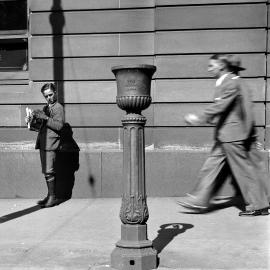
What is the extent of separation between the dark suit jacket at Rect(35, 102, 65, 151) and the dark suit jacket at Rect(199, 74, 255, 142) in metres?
2.35

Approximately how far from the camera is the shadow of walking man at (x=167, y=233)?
5.52 meters

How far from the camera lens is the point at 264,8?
823 centimetres

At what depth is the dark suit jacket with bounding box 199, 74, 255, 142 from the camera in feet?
20.8

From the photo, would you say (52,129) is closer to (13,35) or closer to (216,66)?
(13,35)

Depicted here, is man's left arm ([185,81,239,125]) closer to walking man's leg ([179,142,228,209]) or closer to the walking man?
the walking man

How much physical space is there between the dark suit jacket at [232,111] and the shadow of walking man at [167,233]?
112 centimetres

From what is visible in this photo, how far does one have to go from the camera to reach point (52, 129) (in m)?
7.82

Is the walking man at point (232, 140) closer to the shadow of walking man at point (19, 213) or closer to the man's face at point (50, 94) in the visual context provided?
the shadow of walking man at point (19, 213)

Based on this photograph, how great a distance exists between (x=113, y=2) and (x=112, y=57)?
84 centimetres

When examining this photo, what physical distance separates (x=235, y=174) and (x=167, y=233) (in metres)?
1.13

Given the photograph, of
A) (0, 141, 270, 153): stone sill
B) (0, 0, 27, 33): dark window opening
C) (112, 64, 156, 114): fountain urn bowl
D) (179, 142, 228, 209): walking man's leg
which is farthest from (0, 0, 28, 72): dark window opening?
(112, 64, 156, 114): fountain urn bowl

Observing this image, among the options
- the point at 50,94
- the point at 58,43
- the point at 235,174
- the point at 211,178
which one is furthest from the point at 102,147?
the point at 235,174

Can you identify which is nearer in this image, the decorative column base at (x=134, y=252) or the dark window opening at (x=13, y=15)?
the decorative column base at (x=134, y=252)

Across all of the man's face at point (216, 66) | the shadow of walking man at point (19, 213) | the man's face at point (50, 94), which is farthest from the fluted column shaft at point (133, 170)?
the man's face at point (50, 94)
